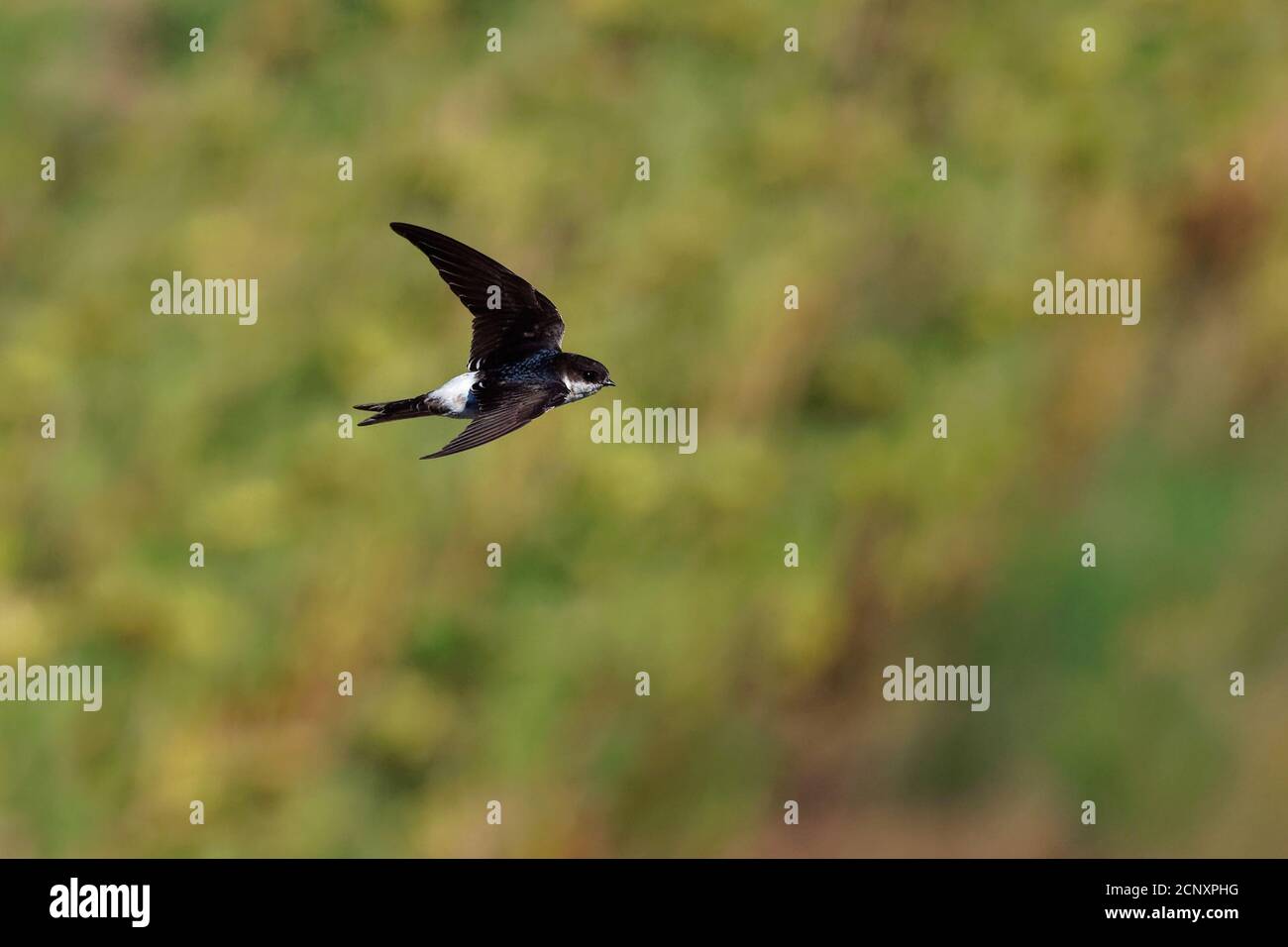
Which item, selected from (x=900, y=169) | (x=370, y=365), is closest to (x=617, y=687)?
(x=370, y=365)

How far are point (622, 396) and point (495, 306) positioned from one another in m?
4.19

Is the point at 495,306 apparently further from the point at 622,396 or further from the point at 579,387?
the point at 622,396

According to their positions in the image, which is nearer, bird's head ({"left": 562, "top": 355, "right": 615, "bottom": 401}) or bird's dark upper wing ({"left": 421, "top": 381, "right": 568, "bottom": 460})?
bird's dark upper wing ({"left": 421, "top": 381, "right": 568, "bottom": 460})

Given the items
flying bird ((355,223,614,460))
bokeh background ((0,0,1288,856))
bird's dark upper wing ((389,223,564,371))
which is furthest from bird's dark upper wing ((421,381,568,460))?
bokeh background ((0,0,1288,856))

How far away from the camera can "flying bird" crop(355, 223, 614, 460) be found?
3947mm

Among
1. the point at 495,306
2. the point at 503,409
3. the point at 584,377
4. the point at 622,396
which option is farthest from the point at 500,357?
the point at 622,396

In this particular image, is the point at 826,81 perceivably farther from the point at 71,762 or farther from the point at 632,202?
the point at 71,762

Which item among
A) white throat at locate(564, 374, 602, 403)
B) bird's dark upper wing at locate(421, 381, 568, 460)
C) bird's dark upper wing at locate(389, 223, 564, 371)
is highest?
bird's dark upper wing at locate(389, 223, 564, 371)

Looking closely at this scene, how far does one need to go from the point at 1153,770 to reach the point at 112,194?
6.03m

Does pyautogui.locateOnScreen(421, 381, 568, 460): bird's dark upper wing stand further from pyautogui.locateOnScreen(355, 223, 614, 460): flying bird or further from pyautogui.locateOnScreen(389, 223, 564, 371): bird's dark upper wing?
pyautogui.locateOnScreen(389, 223, 564, 371): bird's dark upper wing

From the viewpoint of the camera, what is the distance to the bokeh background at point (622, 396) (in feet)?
26.5

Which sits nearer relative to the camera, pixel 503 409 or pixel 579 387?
pixel 503 409

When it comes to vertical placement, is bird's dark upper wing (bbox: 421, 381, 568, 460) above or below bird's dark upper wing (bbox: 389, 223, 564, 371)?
below

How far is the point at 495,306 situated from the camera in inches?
168
